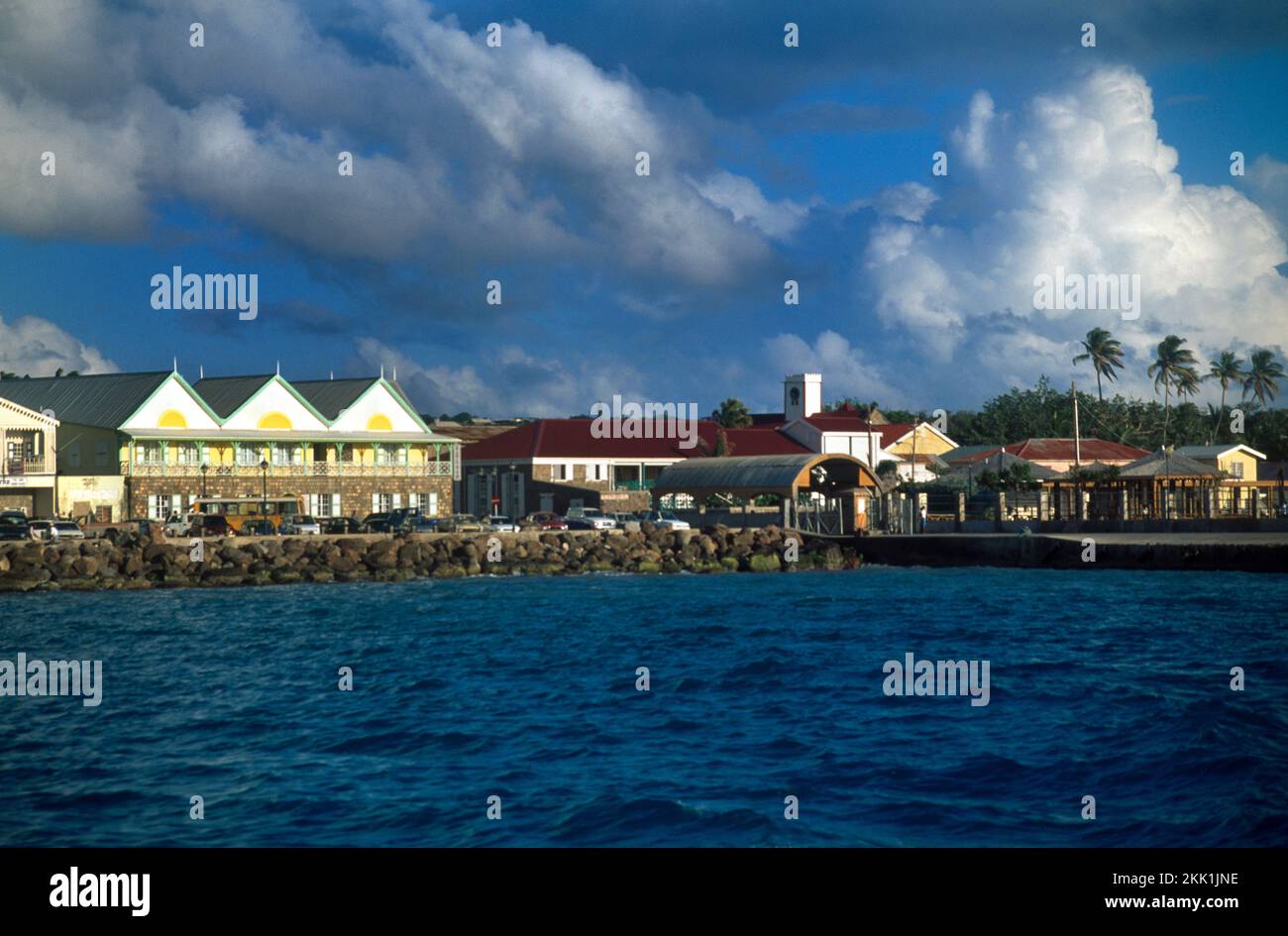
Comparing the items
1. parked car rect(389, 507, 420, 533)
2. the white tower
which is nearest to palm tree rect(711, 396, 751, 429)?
the white tower

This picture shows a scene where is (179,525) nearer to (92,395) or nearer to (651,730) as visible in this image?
(92,395)

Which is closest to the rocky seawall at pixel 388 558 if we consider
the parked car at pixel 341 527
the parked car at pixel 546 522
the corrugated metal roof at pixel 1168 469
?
the parked car at pixel 341 527

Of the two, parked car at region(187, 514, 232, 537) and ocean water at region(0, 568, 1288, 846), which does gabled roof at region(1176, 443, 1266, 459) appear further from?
parked car at region(187, 514, 232, 537)

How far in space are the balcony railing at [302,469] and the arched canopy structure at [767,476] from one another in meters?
14.4

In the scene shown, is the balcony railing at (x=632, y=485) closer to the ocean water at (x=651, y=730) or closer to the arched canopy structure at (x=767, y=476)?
the arched canopy structure at (x=767, y=476)

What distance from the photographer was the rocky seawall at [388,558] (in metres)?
53.6

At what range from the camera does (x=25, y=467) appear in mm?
72250

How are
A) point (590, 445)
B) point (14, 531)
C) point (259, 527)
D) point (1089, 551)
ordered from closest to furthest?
point (1089, 551), point (14, 531), point (259, 527), point (590, 445)

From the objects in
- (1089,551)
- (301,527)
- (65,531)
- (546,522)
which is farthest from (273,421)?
(1089,551)

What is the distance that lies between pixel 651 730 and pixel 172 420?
58.4 m

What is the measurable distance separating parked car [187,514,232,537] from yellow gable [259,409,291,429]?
1453 centimetres

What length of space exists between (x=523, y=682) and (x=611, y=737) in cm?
670

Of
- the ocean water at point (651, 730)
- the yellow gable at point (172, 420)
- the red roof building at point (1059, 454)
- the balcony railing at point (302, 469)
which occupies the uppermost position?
the yellow gable at point (172, 420)
